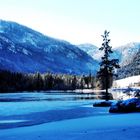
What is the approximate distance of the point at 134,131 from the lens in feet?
87.9

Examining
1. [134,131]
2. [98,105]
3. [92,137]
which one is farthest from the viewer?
[98,105]

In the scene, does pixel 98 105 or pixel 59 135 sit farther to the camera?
pixel 98 105

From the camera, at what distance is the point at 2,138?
2719 centimetres

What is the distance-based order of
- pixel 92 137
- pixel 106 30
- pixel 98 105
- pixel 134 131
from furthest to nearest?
pixel 106 30, pixel 98 105, pixel 134 131, pixel 92 137

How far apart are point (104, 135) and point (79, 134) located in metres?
2.02

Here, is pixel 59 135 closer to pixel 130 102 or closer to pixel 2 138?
pixel 2 138

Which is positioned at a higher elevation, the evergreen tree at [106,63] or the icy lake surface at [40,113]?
the evergreen tree at [106,63]

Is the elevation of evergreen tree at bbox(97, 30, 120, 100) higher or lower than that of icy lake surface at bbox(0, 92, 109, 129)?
higher

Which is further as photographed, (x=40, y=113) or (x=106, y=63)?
(x=106, y=63)

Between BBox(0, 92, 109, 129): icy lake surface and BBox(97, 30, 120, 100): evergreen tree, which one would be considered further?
BBox(97, 30, 120, 100): evergreen tree

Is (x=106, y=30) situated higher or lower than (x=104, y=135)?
higher

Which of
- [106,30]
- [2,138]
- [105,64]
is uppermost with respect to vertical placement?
[106,30]

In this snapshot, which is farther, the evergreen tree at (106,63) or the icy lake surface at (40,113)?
the evergreen tree at (106,63)

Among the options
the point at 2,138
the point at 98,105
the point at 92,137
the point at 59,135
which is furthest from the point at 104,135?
the point at 98,105
